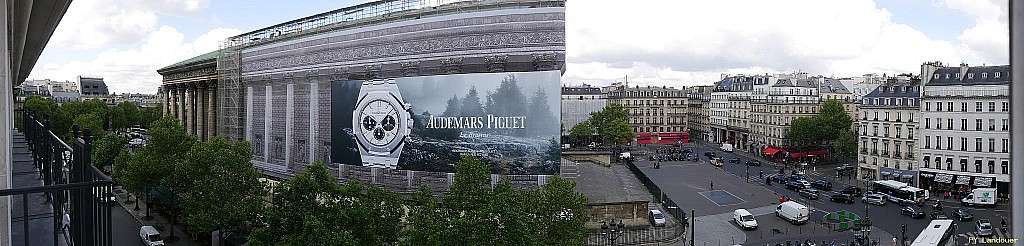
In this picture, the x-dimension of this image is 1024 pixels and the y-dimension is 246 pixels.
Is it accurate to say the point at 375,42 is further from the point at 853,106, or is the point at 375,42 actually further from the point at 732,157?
the point at 853,106

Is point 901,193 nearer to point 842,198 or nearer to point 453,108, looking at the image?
point 842,198

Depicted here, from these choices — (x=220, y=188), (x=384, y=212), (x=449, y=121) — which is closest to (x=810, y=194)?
(x=449, y=121)

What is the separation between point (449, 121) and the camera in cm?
1812

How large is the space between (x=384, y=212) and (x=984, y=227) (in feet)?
56.7

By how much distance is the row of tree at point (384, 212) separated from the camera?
10.7m

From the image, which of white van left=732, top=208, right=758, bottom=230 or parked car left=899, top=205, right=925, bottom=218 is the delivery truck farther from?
white van left=732, top=208, right=758, bottom=230

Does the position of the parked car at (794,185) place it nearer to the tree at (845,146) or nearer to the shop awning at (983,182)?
the shop awning at (983,182)

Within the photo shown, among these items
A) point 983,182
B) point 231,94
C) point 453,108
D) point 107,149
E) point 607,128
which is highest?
point 231,94

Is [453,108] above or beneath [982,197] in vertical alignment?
above

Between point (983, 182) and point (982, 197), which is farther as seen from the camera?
point (983, 182)

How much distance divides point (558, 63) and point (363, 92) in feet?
20.3

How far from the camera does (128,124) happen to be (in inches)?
2176

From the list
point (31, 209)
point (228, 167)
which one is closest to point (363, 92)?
point (228, 167)

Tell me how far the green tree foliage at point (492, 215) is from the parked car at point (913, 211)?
14.6 m
